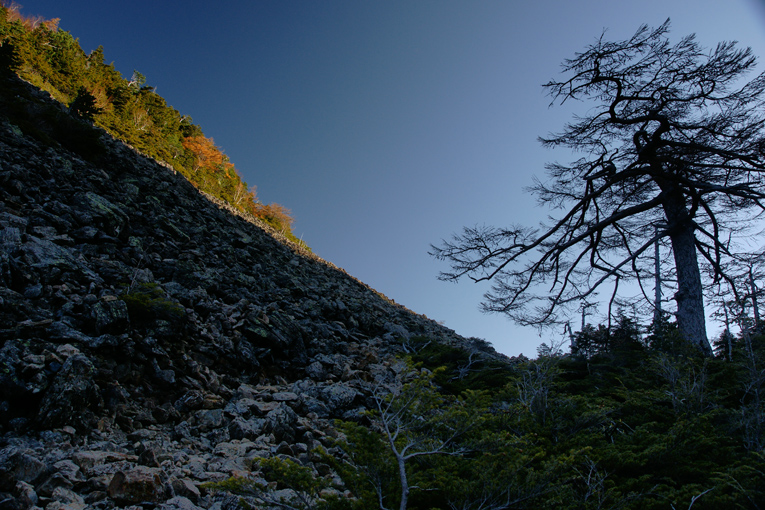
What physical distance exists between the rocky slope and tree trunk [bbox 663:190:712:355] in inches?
234

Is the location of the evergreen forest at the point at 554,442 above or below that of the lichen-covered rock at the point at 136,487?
above

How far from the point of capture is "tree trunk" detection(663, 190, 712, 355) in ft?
21.7

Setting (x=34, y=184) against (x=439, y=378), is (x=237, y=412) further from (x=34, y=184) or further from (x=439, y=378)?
(x=34, y=184)

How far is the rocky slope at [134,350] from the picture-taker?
2.86 m

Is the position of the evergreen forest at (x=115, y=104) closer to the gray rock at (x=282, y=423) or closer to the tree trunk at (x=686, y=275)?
the gray rock at (x=282, y=423)

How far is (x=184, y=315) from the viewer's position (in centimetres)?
545

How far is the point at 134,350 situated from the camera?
4453mm

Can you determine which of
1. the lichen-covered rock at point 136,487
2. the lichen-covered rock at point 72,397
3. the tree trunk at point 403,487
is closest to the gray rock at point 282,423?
the lichen-covered rock at point 136,487

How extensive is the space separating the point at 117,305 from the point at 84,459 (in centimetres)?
243

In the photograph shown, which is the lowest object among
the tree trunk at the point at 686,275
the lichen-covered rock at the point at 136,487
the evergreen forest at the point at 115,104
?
the lichen-covered rock at the point at 136,487

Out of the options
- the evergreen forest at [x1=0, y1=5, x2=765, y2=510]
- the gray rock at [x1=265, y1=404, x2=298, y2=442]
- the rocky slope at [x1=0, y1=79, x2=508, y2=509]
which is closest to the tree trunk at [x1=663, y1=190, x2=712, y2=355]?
the evergreen forest at [x1=0, y1=5, x2=765, y2=510]

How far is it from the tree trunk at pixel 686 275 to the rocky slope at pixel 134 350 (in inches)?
234

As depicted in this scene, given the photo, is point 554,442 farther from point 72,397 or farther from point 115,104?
point 115,104

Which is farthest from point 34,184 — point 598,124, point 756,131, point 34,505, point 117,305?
point 756,131
